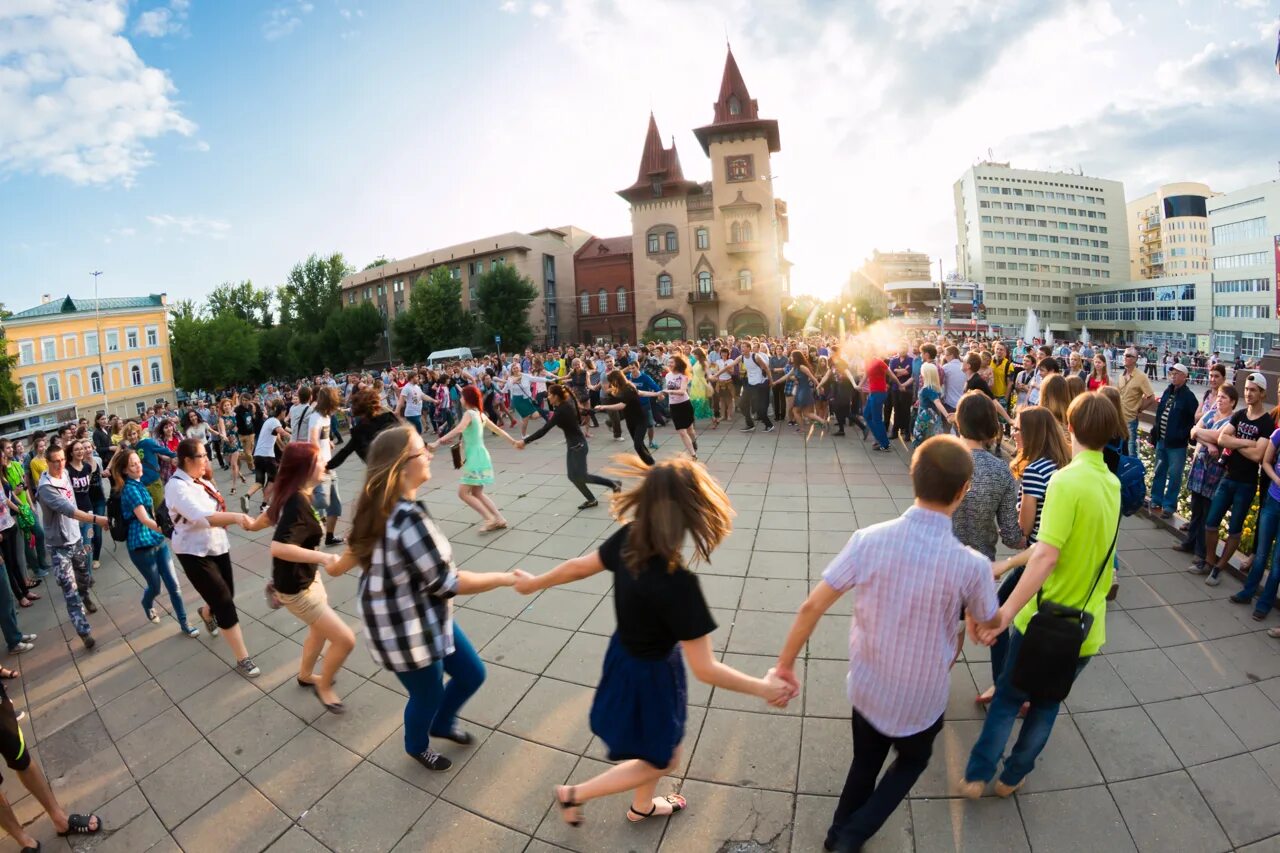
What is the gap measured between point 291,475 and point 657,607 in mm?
2886

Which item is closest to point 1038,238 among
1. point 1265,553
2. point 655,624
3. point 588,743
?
point 1265,553

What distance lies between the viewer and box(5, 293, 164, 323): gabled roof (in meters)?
53.9

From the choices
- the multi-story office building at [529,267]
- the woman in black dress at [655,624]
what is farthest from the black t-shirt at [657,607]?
the multi-story office building at [529,267]

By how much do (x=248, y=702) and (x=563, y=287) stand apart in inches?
2446

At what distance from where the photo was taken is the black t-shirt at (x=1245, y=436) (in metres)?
4.87

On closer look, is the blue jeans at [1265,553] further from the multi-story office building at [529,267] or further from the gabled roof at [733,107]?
the multi-story office building at [529,267]

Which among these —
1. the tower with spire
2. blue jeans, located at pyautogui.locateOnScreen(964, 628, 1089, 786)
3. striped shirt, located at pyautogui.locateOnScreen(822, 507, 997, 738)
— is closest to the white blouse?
striped shirt, located at pyautogui.locateOnScreen(822, 507, 997, 738)

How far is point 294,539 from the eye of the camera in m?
3.89

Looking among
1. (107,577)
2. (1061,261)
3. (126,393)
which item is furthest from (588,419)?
(1061,261)

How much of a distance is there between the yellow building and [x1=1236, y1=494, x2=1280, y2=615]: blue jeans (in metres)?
68.1

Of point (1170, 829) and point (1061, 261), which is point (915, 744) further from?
point (1061, 261)

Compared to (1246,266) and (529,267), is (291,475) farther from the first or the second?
(1246,266)

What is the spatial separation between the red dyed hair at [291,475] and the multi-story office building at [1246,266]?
83.9 meters

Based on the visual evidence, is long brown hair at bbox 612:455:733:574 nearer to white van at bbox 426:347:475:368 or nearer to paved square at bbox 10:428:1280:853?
paved square at bbox 10:428:1280:853
